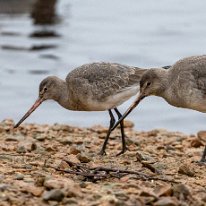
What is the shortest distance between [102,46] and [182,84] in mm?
9925

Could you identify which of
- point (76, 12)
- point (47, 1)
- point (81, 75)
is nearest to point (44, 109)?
point (81, 75)

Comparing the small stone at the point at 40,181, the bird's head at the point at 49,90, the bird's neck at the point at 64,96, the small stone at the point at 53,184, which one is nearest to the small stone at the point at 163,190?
the small stone at the point at 53,184

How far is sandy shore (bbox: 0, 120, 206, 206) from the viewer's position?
6.61 m

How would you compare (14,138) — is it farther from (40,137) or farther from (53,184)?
(53,184)

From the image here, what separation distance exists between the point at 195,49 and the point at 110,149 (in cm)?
795

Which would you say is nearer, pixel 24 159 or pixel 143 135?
pixel 24 159

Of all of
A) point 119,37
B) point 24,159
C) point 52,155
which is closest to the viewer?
point 24,159

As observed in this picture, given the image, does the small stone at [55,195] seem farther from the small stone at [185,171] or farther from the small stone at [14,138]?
the small stone at [14,138]

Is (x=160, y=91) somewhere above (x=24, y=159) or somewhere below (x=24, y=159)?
above

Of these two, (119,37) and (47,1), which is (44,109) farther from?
(47,1)

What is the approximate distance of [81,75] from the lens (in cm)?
990

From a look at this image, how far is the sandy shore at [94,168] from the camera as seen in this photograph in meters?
6.61

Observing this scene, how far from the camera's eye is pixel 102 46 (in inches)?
738

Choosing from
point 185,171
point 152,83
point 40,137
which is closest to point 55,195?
point 185,171
